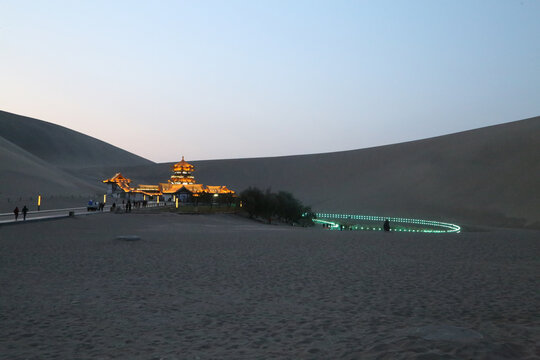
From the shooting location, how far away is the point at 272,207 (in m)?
55.3

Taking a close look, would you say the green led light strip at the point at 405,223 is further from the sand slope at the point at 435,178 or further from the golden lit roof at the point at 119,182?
the golden lit roof at the point at 119,182

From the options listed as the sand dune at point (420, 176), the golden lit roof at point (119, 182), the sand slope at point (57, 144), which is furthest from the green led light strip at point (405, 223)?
the sand slope at point (57, 144)

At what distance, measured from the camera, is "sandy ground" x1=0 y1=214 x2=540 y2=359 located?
5992 millimetres

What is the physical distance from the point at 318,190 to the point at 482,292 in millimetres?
83679

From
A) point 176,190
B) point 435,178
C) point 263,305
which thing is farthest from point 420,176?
point 263,305

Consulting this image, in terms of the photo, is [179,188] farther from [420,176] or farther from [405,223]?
[420,176]

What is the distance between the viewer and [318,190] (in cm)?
9325

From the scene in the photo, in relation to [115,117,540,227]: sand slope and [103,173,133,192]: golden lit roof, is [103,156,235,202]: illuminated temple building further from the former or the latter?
[115,117,540,227]: sand slope

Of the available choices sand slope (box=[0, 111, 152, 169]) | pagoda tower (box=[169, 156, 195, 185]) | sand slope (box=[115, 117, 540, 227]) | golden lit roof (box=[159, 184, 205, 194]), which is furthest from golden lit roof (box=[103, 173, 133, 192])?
sand slope (box=[0, 111, 152, 169])

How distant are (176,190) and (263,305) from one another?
6577 cm

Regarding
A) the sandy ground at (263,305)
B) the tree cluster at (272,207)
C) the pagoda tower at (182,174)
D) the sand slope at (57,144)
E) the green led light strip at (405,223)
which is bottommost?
the sandy ground at (263,305)

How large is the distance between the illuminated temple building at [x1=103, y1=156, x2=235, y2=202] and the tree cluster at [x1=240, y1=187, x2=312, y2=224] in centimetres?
1354

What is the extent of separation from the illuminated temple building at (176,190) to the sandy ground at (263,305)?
182 feet

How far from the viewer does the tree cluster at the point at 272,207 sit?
53750 millimetres
